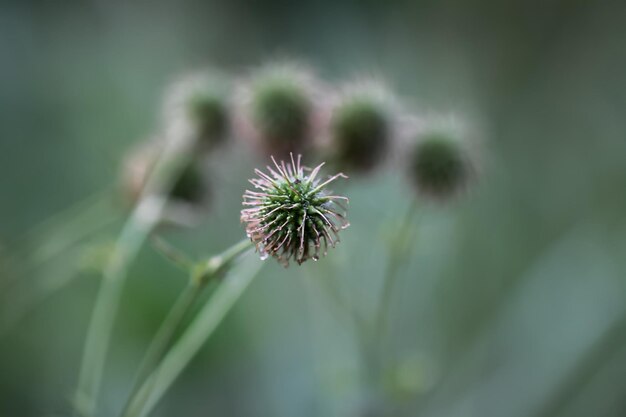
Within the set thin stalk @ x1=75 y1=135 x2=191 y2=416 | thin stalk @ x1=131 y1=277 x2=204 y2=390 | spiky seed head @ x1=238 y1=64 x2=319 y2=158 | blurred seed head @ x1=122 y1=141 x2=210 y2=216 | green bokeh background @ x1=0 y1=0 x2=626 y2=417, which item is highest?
green bokeh background @ x1=0 y1=0 x2=626 y2=417

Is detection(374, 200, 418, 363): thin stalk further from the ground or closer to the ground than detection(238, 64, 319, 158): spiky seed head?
closer to the ground

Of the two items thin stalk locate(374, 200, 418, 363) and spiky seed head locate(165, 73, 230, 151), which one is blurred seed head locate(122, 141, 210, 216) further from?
thin stalk locate(374, 200, 418, 363)

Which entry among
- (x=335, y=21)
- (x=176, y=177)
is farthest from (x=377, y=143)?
(x=335, y=21)

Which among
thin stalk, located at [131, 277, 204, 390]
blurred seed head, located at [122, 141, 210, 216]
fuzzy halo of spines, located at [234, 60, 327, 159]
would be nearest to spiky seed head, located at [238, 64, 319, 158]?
fuzzy halo of spines, located at [234, 60, 327, 159]

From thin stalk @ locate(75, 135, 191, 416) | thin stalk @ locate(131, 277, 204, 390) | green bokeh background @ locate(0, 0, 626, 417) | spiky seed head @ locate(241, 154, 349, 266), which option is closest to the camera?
spiky seed head @ locate(241, 154, 349, 266)

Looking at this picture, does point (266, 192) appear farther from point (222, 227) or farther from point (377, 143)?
point (222, 227)

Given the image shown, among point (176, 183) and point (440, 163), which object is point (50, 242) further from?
point (440, 163)
